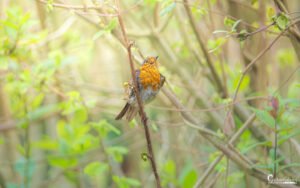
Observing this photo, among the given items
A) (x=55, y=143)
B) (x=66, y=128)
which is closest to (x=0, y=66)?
(x=66, y=128)

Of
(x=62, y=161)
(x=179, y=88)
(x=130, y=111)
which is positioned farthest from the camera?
(x=62, y=161)

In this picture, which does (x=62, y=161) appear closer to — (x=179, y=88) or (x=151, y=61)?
(x=179, y=88)

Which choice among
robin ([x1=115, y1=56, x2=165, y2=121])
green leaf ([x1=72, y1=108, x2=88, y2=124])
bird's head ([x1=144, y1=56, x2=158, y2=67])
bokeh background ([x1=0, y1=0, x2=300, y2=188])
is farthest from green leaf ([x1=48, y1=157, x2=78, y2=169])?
bird's head ([x1=144, y1=56, x2=158, y2=67])

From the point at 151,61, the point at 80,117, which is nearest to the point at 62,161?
the point at 80,117

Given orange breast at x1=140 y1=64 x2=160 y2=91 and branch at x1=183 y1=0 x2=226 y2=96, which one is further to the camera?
branch at x1=183 y1=0 x2=226 y2=96

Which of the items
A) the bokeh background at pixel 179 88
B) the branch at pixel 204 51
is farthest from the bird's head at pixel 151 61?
the branch at pixel 204 51

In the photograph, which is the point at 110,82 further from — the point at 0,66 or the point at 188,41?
the point at 0,66

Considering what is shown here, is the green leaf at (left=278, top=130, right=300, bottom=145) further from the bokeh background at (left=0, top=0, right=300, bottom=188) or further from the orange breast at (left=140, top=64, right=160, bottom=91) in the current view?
the orange breast at (left=140, top=64, right=160, bottom=91)

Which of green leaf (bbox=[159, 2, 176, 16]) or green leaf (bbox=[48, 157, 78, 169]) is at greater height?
green leaf (bbox=[159, 2, 176, 16])
